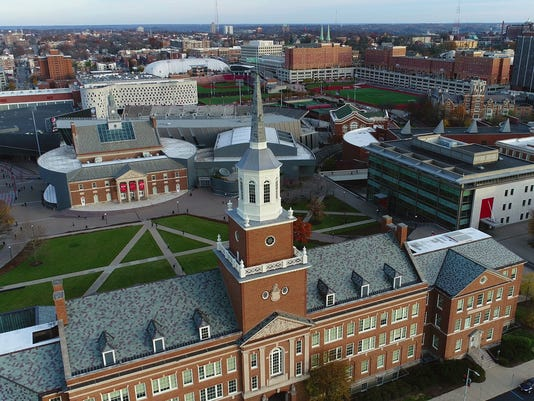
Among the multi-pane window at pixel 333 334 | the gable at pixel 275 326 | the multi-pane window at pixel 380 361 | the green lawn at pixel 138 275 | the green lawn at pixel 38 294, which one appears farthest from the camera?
the green lawn at pixel 138 275

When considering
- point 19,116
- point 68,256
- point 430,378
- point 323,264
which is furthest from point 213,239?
point 19,116

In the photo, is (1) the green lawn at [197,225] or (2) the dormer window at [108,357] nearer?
(2) the dormer window at [108,357]

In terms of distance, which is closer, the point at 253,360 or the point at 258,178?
the point at 258,178

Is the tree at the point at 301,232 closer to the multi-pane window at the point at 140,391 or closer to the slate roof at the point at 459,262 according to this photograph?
the slate roof at the point at 459,262

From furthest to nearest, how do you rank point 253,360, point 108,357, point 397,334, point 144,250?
point 144,250 → point 397,334 → point 253,360 → point 108,357

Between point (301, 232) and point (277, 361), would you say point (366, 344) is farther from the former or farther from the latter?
point (301, 232)

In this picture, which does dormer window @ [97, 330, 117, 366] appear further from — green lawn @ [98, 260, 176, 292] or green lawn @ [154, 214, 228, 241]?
green lawn @ [154, 214, 228, 241]

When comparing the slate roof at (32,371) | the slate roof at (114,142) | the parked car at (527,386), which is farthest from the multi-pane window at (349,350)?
the slate roof at (114,142)

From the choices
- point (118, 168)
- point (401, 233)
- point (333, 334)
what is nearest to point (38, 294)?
point (333, 334)
